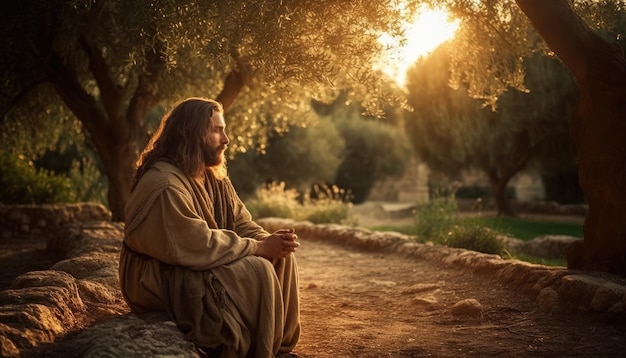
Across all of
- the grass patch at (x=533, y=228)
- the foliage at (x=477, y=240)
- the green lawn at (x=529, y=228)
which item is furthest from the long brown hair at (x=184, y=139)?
the grass patch at (x=533, y=228)

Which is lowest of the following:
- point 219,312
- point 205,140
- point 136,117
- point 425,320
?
point 425,320

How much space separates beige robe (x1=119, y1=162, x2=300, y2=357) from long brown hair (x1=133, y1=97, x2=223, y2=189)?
0.38 ft

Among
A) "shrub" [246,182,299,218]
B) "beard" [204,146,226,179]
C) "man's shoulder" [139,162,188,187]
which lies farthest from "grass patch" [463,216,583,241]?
"man's shoulder" [139,162,188,187]

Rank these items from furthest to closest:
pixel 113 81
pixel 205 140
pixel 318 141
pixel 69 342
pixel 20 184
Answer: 1. pixel 318 141
2. pixel 20 184
3. pixel 113 81
4. pixel 205 140
5. pixel 69 342

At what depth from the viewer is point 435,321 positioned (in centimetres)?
603

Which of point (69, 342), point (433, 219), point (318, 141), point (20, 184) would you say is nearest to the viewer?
point (69, 342)

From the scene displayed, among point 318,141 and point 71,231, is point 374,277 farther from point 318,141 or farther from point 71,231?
point 318,141

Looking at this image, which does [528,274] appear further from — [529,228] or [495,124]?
[495,124]

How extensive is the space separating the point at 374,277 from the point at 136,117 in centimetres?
540

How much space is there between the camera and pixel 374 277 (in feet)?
28.1

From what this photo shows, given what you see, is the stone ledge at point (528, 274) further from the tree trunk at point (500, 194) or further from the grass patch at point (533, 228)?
the tree trunk at point (500, 194)

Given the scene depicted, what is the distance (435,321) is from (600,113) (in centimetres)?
265

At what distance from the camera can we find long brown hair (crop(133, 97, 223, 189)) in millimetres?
4406

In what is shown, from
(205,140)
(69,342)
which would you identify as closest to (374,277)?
(205,140)
